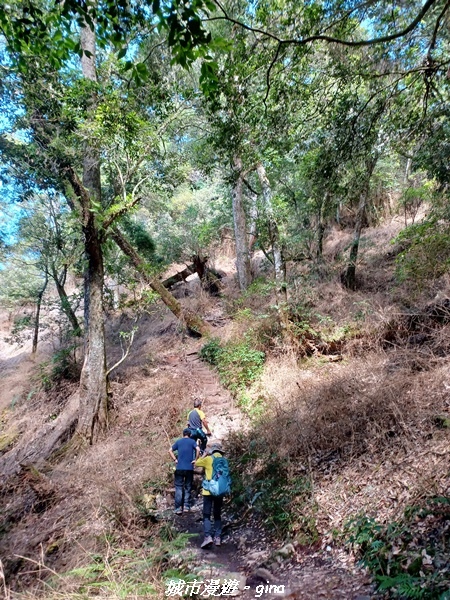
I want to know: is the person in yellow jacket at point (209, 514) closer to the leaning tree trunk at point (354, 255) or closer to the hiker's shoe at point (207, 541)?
the hiker's shoe at point (207, 541)

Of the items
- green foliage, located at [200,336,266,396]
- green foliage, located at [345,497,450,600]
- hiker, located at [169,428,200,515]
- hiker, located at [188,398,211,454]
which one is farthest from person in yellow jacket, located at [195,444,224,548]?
green foliage, located at [200,336,266,396]

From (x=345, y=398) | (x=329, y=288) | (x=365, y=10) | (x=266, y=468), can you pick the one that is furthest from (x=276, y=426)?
(x=365, y=10)

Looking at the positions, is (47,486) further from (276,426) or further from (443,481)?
(443,481)

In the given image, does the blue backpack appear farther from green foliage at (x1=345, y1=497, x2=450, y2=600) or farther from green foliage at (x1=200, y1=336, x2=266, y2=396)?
green foliage at (x1=200, y1=336, x2=266, y2=396)

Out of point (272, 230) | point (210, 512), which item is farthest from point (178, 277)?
point (210, 512)

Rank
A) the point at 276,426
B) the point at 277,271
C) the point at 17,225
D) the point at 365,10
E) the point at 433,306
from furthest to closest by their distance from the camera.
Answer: the point at 17,225 → the point at 277,271 → the point at 433,306 → the point at 276,426 → the point at 365,10

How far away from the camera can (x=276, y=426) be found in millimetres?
6512

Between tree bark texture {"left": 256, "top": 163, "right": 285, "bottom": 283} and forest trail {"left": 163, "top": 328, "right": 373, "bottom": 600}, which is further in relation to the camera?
tree bark texture {"left": 256, "top": 163, "right": 285, "bottom": 283}

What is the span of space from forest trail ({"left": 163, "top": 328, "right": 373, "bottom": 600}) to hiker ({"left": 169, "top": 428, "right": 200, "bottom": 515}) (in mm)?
188

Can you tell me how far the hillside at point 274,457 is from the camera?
151 inches

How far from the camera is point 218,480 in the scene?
4883mm

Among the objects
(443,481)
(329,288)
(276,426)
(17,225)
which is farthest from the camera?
(17,225)

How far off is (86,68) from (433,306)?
11179mm

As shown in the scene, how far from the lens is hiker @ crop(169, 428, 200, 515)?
232 inches
